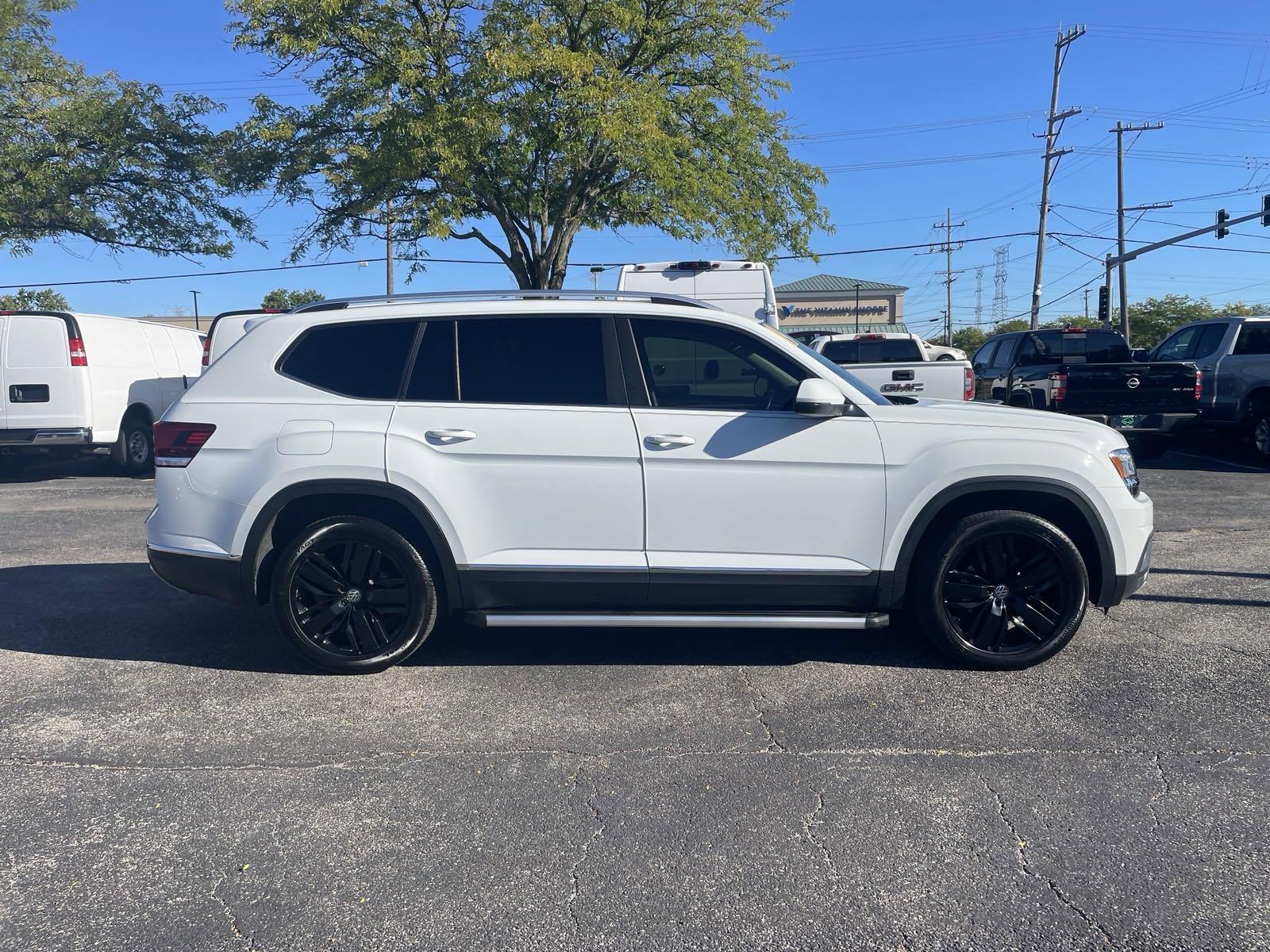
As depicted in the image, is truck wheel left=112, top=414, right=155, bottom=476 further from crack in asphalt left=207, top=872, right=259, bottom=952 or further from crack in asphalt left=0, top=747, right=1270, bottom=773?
crack in asphalt left=207, top=872, right=259, bottom=952

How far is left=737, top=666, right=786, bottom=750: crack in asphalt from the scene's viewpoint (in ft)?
13.3

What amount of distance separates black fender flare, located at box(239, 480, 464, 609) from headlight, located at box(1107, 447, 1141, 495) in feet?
10.8

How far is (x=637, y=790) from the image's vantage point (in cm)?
362

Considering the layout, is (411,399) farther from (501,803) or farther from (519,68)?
(519,68)

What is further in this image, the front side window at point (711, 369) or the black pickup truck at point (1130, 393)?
the black pickup truck at point (1130, 393)

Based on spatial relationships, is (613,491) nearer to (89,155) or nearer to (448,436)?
(448,436)

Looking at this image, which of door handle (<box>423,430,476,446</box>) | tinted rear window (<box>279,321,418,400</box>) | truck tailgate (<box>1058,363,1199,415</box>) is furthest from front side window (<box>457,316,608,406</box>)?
truck tailgate (<box>1058,363,1199,415</box>)

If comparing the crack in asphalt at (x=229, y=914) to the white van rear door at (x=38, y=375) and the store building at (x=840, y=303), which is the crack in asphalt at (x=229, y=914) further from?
the store building at (x=840, y=303)

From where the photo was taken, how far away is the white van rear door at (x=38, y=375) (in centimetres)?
1194

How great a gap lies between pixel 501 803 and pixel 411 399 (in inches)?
84.8

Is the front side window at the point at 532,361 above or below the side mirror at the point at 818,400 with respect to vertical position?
above

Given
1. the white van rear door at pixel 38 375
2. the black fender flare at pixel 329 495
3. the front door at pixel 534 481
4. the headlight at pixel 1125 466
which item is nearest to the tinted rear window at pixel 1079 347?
the headlight at pixel 1125 466

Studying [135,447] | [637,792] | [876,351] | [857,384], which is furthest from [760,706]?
[876,351]

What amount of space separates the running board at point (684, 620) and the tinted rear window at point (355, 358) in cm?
125
